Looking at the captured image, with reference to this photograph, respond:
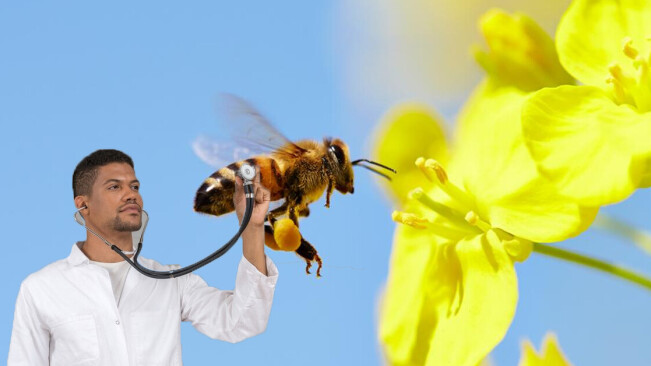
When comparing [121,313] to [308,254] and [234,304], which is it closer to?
[234,304]

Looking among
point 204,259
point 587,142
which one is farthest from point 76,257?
point 587,142

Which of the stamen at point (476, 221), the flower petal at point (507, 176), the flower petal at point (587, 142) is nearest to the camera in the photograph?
the flower petal at point (587, 142)

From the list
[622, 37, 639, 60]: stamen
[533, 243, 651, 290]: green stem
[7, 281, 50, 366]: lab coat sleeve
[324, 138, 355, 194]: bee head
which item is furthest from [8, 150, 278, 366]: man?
[622, 37, 639, 60]: stamen

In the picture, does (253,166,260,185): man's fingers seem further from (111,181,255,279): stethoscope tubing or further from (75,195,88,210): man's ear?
(75,195,88,210): man's ear

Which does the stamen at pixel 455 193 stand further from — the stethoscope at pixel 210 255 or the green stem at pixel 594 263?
the stethoscope at pixel 210 255

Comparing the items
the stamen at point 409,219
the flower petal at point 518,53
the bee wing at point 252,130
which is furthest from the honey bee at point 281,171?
the flower petal at point 518,53

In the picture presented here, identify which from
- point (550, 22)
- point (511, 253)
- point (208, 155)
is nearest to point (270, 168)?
point (208, 155)
